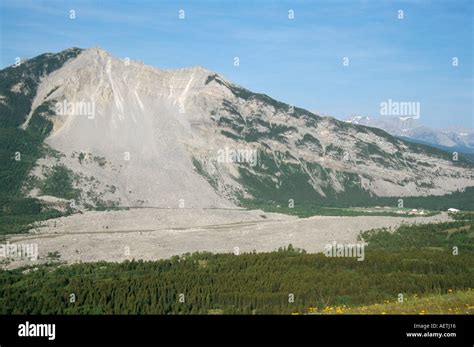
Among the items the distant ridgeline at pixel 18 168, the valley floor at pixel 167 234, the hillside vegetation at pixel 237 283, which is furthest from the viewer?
the distant ridgeline at pixel 18 168

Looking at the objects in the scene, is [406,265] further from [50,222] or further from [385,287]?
[50,222]

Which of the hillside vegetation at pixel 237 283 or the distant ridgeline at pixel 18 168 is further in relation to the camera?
the distant ridgeline at pixel 18 168

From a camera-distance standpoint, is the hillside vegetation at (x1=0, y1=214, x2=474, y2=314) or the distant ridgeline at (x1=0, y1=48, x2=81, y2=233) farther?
the distant ridgeline at (x1=0, y1=48, x2=81, y2=233)

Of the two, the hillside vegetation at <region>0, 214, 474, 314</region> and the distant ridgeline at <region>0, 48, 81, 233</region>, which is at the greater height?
the distant ridgeline at <region>0, 48, 81, 233</region>

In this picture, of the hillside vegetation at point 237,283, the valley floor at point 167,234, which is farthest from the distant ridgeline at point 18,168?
the hillside vegetation at point 237,283

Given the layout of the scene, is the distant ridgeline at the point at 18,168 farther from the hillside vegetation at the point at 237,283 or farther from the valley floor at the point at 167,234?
the hillside vegetation at the point at 237,283

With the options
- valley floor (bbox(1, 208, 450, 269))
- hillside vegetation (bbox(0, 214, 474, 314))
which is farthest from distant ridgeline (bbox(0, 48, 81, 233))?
hillside vegetation (bbox(0, 214, 474, 314))

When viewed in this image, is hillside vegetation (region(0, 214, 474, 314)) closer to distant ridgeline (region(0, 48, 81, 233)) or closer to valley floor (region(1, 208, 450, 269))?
valley floor (region(1, 208, 450, 269))
